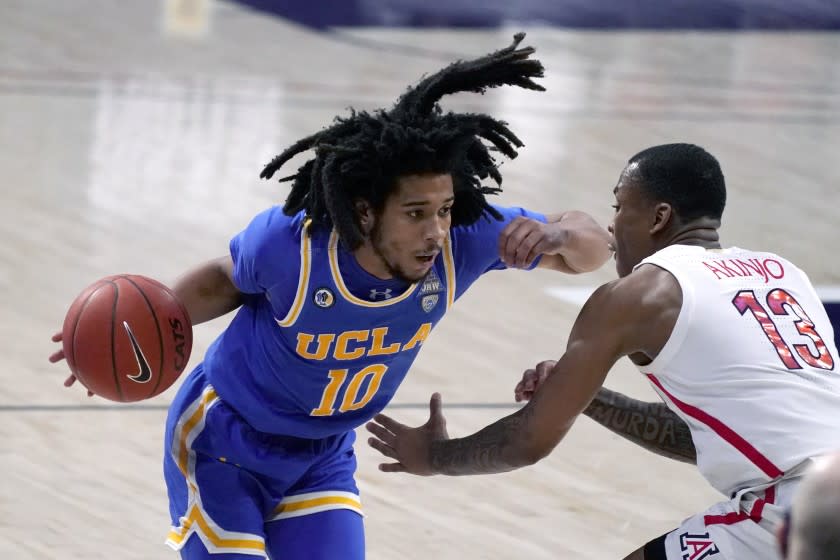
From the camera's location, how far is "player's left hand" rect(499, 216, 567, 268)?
3576mm

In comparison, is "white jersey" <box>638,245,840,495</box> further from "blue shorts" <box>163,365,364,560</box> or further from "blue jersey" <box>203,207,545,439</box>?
"blue shorts" <box>163,365,364,560</box>

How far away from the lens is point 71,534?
15.3ft

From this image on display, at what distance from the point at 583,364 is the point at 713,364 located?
28 cm

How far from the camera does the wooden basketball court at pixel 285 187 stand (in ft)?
16.4

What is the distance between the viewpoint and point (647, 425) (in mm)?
3656

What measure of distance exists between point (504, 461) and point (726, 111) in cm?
950

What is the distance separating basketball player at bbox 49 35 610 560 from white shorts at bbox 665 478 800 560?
83 centimetres

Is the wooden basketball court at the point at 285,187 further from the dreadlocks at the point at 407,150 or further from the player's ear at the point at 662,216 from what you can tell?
the player's ear at the point at 662,216

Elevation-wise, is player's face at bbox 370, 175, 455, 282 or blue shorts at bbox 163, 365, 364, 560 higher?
player's face at bbox 370, 175, 455, 282

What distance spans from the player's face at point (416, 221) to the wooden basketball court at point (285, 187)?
1.53 m

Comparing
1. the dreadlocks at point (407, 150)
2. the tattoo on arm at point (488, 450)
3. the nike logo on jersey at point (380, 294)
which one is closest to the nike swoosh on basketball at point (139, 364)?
the dreadlocks at point (407, 150)

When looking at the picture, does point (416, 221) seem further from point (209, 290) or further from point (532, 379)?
point (209, 290)

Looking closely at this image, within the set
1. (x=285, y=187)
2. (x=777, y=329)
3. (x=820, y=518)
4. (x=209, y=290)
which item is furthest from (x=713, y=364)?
(x=285, y=187)

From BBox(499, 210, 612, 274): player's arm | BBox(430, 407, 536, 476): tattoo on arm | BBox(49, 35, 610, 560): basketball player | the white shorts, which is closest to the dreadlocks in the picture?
BBox(49, 35, 610, 560): basketball player
